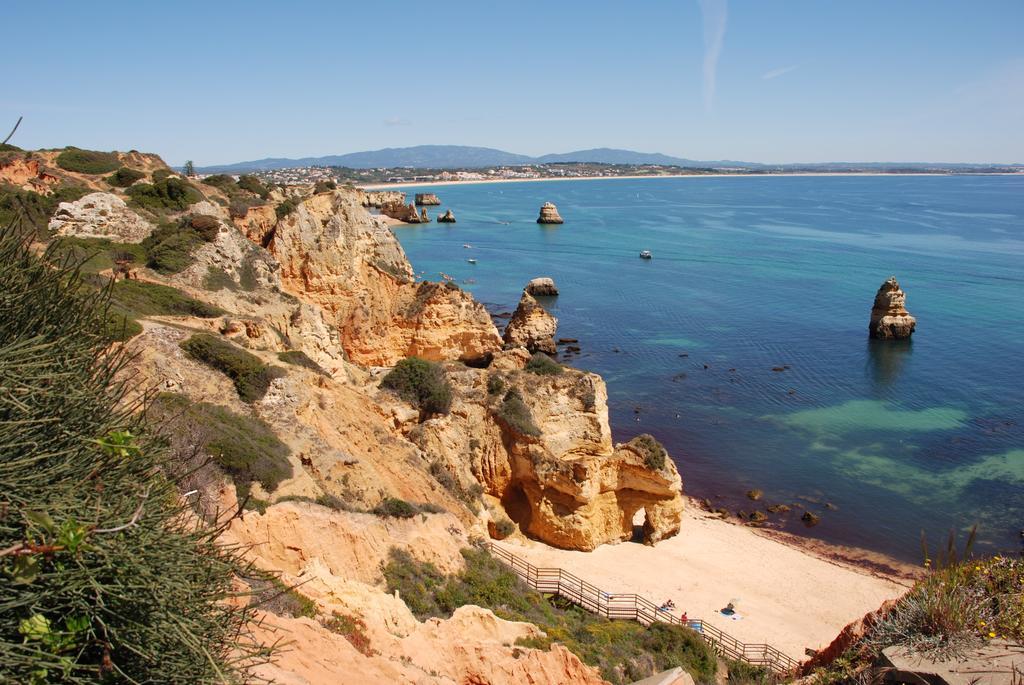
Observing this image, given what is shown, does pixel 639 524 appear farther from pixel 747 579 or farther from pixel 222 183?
pixel 222 183

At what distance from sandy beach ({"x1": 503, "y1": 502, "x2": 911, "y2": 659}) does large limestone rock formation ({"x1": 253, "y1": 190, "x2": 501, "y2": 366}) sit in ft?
56.7

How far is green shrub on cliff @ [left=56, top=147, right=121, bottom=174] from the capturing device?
36656mm

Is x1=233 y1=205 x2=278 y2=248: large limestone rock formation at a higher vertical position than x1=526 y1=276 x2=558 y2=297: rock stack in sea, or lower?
higher

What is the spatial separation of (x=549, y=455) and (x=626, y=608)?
5.87 meters

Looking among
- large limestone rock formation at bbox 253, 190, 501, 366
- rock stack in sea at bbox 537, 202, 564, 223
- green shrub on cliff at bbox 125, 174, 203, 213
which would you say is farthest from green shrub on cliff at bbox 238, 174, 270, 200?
rock stack in sea at bbox 537, 202, 564, 223

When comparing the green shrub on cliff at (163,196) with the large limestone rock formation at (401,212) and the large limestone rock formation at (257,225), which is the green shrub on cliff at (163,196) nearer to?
the large limestone rock formation at (257,225)

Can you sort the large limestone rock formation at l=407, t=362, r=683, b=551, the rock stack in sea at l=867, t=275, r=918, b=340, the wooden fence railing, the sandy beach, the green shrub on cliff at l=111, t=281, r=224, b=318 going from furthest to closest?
the rock stack in sea at l=867, t=275, r=918, b=340
the large limestone rock formation at l=407, t=362, r=683, b=551
the sandy beach
the green shrub on cliff at l=111, t=281, r=224, b=318
the wooden fence railing

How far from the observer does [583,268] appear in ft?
302

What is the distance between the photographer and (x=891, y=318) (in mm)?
58375

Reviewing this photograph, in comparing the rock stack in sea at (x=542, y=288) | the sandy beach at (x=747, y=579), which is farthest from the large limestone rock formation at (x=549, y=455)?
the rock stack in sea at (x=542, y=288)

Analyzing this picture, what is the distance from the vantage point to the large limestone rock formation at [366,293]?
3719 centimetres

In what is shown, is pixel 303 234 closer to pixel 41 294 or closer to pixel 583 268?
pixel 41 294

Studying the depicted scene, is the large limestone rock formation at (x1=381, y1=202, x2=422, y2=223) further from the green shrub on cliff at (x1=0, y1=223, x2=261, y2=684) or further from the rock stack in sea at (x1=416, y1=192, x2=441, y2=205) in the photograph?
the green shrub on cliff at (x1=0, y1=223, x2=261, y2=684)

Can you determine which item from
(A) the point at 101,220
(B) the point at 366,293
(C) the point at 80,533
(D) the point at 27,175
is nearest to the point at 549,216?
(B) the point at 366,293
